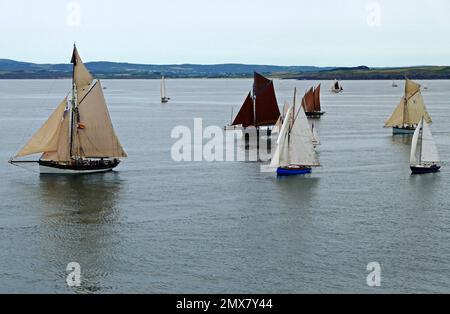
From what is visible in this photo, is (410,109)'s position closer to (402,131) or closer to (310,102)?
(402,131)

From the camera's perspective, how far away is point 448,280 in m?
33.1

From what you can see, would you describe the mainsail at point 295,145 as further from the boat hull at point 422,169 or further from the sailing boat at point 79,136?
the sailing boat at point 79,136

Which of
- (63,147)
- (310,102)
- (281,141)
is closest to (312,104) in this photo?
(310,102)

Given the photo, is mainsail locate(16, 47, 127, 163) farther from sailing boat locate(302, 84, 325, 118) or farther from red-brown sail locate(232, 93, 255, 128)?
sailing boat locate(302, 84, 325, 118)

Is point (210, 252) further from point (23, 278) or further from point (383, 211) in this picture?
point (383, 211)

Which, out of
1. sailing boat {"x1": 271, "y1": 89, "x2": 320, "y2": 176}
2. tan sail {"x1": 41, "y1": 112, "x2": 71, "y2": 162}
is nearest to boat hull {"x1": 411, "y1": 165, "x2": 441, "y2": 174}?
sailing boat {"x1": 271, "y1": 89, "x2": 320, "y2": 176}

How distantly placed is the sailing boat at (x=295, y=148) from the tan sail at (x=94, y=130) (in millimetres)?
13574

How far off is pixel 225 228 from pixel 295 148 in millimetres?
18772

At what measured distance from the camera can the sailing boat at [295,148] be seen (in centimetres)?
5847

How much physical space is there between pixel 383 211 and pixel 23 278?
22.6m

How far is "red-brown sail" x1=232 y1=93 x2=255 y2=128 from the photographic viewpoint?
90.4 metres

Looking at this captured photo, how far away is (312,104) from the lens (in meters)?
126
